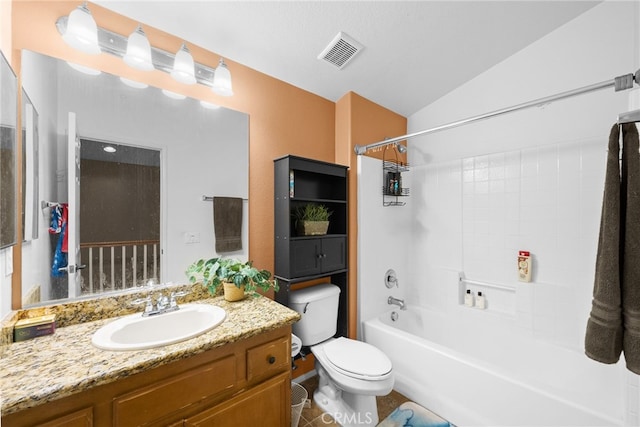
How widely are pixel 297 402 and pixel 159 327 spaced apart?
1.01 m

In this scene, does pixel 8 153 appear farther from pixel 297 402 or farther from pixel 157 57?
pixel 297 402

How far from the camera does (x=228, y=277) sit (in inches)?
58.1

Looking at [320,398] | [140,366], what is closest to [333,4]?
[140,366]

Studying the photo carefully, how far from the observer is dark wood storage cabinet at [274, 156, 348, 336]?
5.93 ft

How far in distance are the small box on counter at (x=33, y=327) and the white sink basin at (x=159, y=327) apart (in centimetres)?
18

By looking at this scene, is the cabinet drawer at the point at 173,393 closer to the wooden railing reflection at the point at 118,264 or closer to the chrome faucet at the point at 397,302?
the wooden railing reflection at the point at 118,264

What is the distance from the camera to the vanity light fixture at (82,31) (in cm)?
118

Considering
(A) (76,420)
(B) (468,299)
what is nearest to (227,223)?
(A) (76,420)

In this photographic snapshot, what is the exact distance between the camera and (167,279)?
Answer: 1.46m

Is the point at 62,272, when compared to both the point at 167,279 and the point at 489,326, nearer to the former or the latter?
the point at 167,279

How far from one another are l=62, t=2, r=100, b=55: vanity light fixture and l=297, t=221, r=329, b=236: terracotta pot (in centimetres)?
146

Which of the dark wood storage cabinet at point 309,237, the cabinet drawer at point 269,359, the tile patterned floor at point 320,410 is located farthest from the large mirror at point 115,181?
the tile patterned floor at point 320,410

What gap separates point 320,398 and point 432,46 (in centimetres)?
263

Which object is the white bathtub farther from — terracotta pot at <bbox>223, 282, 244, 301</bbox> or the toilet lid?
terracotta pot at <bbox>223, 282, 244, 301</bbox>
